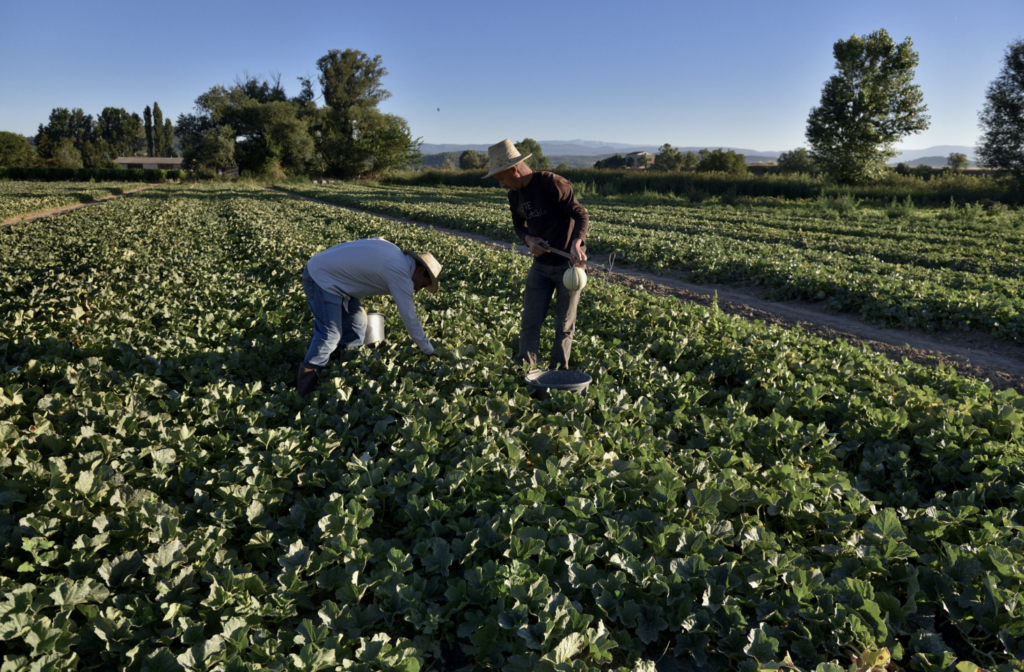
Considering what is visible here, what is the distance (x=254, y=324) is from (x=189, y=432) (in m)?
3.02

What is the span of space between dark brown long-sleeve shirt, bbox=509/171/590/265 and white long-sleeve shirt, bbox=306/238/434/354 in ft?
3.60

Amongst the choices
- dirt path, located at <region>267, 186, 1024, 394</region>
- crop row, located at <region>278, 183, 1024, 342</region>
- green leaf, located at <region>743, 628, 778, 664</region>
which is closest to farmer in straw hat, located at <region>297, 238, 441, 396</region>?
green leaf, located at <region>743, 628, 778, 664</region>

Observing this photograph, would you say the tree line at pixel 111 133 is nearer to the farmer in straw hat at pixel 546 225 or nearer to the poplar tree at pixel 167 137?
the poplar tree at pixel 167 137

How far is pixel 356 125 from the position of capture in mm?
73375

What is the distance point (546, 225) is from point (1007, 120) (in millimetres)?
44065

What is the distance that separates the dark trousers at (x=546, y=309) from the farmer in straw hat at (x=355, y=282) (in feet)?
3.06

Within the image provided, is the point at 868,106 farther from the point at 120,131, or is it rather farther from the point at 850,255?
the point at 120,131

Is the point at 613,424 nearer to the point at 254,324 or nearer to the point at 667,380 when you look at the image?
the point at 667,380

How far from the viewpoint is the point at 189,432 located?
3.85m

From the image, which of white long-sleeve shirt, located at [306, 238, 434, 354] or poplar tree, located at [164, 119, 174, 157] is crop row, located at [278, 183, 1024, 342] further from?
poplar tree, located at [164, 119, 174, 157]

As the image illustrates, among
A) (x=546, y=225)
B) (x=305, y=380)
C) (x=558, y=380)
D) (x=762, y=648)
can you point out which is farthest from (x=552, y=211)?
(x=762, y=648)

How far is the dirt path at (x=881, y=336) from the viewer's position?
22.1 feet

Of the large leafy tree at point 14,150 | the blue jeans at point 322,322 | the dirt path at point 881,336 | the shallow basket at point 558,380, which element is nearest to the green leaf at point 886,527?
the shallow basket at point 558,380

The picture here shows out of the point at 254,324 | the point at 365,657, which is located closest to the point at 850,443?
the point at 365,657
